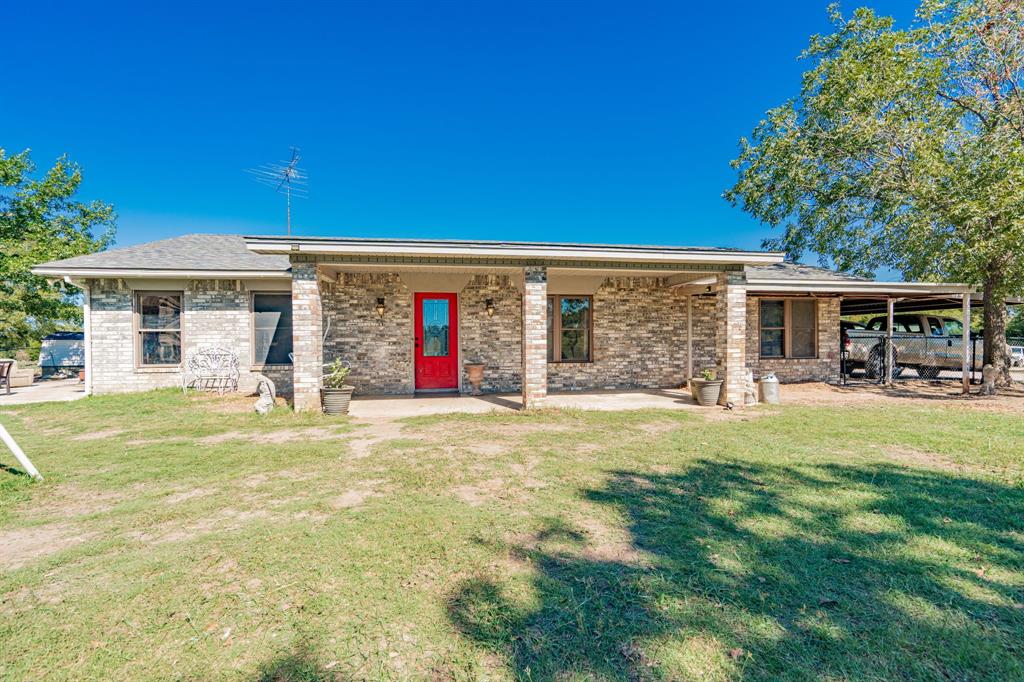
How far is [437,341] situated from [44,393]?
9.55 meters

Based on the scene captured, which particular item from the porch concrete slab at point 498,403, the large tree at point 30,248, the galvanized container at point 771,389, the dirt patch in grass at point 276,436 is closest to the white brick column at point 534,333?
the porch concrete slab at point 498,403

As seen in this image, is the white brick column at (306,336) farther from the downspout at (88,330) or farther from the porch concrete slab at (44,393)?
the porch concrete slab at (44,393)

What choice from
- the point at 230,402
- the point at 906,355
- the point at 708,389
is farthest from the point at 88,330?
the point at 906,355

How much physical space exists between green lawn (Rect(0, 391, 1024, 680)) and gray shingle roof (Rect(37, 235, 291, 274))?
5156 millimetres

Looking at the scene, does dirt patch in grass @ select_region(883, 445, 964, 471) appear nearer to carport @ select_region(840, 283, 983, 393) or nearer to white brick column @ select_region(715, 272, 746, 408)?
white brick column @ select_region(715, 272, 746, 408)

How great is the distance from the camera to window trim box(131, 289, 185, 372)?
32.1ft

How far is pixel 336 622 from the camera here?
2309mm

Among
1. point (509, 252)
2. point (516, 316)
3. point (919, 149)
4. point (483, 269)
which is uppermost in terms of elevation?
point (919, 149)

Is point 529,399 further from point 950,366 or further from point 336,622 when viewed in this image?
point 950,366

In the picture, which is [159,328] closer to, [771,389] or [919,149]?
[771,389]

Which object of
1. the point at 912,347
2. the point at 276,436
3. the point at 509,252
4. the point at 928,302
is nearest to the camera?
the point at 276,436

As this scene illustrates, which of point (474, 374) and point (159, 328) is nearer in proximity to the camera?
point (159, 328)

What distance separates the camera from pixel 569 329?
1105 centimetres

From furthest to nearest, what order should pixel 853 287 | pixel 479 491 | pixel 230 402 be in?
pixel 853 287, pixel 230 402, pixel 479 491
